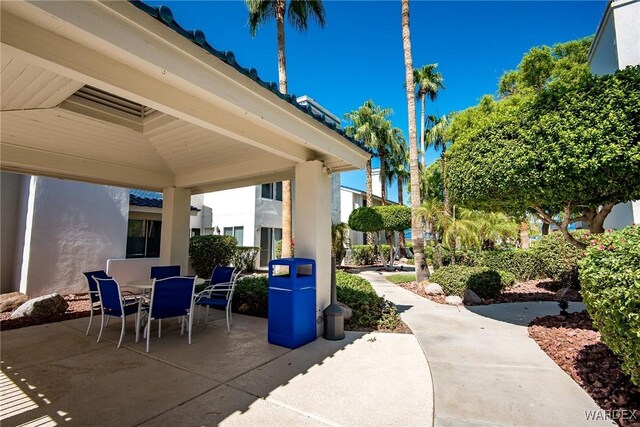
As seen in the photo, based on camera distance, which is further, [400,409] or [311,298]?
[311,298]

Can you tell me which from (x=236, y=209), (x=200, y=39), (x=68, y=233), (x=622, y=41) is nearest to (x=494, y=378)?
(x=200, y=39)

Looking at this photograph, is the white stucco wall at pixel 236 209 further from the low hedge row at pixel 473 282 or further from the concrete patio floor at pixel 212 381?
the concrete patio floor at pixel 212 381

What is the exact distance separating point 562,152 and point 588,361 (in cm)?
301

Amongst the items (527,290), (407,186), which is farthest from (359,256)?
(527,290)

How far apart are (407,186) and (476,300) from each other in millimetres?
21754

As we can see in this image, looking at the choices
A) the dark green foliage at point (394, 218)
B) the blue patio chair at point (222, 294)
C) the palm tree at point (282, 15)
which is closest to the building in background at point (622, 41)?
the blue patio chair at point (222, 294)

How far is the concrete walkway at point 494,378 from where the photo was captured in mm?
2762

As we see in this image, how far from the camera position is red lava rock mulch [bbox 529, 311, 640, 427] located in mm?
2859

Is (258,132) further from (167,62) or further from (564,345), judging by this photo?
(564,345)

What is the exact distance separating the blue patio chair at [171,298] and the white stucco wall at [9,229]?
245 inches

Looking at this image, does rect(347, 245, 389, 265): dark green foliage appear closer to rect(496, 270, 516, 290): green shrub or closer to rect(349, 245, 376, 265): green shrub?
rect(349, 245, 376, 265): green shrub

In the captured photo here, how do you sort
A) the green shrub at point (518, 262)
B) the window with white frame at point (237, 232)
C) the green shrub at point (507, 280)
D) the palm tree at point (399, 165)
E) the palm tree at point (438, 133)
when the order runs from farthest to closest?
the palm tree at point (399, 165) < the palm tree at point (438, 133) < the window with white frame at point (237, 232) < the green shrub at point (518, 262) < the green shrub at point (507, 280)

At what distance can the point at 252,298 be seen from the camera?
6910mm

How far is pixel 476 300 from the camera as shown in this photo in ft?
26.0
